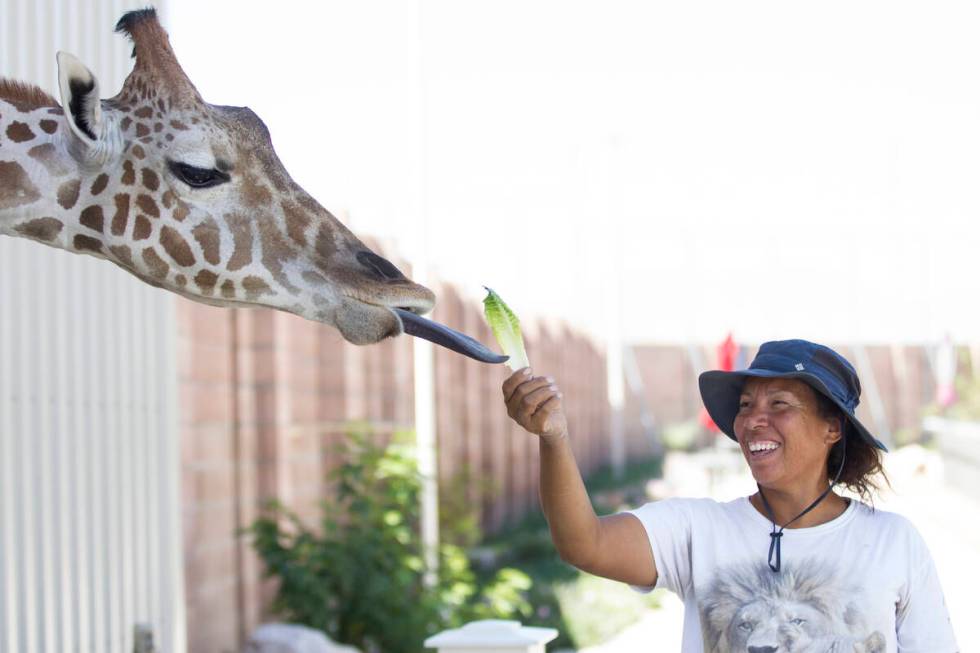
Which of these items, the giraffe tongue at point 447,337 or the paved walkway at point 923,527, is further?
the paved walkway at point 923,527

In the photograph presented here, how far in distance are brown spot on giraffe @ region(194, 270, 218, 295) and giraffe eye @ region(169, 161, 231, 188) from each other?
0.56 ft

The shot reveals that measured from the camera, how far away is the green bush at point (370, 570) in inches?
296

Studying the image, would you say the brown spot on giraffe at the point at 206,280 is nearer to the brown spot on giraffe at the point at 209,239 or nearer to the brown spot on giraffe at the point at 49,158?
the brown spot on giraffe at the point at 209,239

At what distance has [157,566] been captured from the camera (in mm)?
5375

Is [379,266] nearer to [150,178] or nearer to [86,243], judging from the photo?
[150,178]

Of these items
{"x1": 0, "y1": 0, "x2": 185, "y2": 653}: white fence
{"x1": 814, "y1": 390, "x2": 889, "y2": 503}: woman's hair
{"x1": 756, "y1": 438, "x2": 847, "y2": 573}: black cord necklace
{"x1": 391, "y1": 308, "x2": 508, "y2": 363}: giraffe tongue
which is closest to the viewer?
{"x1": 391, "y1": 308, "x2": 508, "y2": 363}: giraffe tongue

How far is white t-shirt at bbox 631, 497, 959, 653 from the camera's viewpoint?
9.38 ft

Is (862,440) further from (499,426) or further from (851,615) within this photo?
(499,426)

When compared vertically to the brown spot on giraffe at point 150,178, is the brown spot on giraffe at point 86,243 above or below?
below

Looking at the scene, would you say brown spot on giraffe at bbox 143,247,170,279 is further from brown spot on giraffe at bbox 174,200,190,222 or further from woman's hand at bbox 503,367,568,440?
woman's hand at bbox 503,367,568,440

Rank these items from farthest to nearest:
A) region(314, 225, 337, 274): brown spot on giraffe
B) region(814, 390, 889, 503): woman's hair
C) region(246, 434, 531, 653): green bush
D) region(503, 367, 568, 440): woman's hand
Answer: region(246, 434, 531, 653): green bush
region(814, 390, 889, 503): woman's hair
region(314, 225, 337, 274): brown spot on giraffe
region(503, 367, 568, 440): woman's hand

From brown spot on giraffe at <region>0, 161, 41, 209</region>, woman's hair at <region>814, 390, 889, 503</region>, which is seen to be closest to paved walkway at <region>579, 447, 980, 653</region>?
woman's hair at <region>814, 390, 889, 503</region>

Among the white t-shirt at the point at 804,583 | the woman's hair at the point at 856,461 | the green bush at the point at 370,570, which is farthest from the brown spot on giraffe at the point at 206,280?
the green bush at the point at 370,570

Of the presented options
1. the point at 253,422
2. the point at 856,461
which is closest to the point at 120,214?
the point at 856,461
